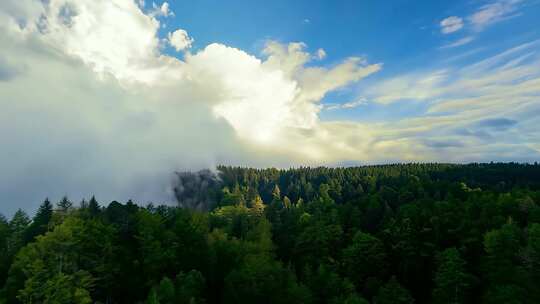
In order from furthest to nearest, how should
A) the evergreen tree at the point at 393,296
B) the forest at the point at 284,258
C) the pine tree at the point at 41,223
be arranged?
the pine tree at the point at 41,223 < the evergreen tree at the point at 393,296 < the forest at the point at 284,258

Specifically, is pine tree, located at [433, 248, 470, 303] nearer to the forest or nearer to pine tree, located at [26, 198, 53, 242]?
the forest

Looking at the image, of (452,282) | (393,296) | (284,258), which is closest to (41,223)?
(284,258)

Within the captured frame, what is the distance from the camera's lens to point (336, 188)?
196625 millimetres

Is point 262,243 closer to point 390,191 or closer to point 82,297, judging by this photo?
point 82,297

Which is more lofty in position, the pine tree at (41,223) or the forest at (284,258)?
the pine tree at (41,223)

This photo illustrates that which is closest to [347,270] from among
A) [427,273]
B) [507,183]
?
[427,273]

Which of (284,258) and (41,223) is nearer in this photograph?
(41,223)

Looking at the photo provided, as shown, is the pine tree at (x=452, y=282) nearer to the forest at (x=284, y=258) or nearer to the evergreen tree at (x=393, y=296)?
the forest at (x=284, y=258)

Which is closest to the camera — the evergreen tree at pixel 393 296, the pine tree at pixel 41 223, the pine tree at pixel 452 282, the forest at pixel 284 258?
the forest at pixel 284 258

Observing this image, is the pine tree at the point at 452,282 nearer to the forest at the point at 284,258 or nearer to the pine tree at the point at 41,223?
the forest at the point at 284,258

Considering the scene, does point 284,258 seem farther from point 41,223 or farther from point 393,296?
point 41,223

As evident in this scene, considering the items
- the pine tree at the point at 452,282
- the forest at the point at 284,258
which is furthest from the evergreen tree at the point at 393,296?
the pine tree at the point at 452,282

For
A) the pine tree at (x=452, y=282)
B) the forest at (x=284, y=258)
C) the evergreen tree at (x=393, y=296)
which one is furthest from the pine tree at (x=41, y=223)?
the pine tree at (x=452, y=282)

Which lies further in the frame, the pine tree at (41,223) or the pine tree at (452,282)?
the pine tree at (41,223)
